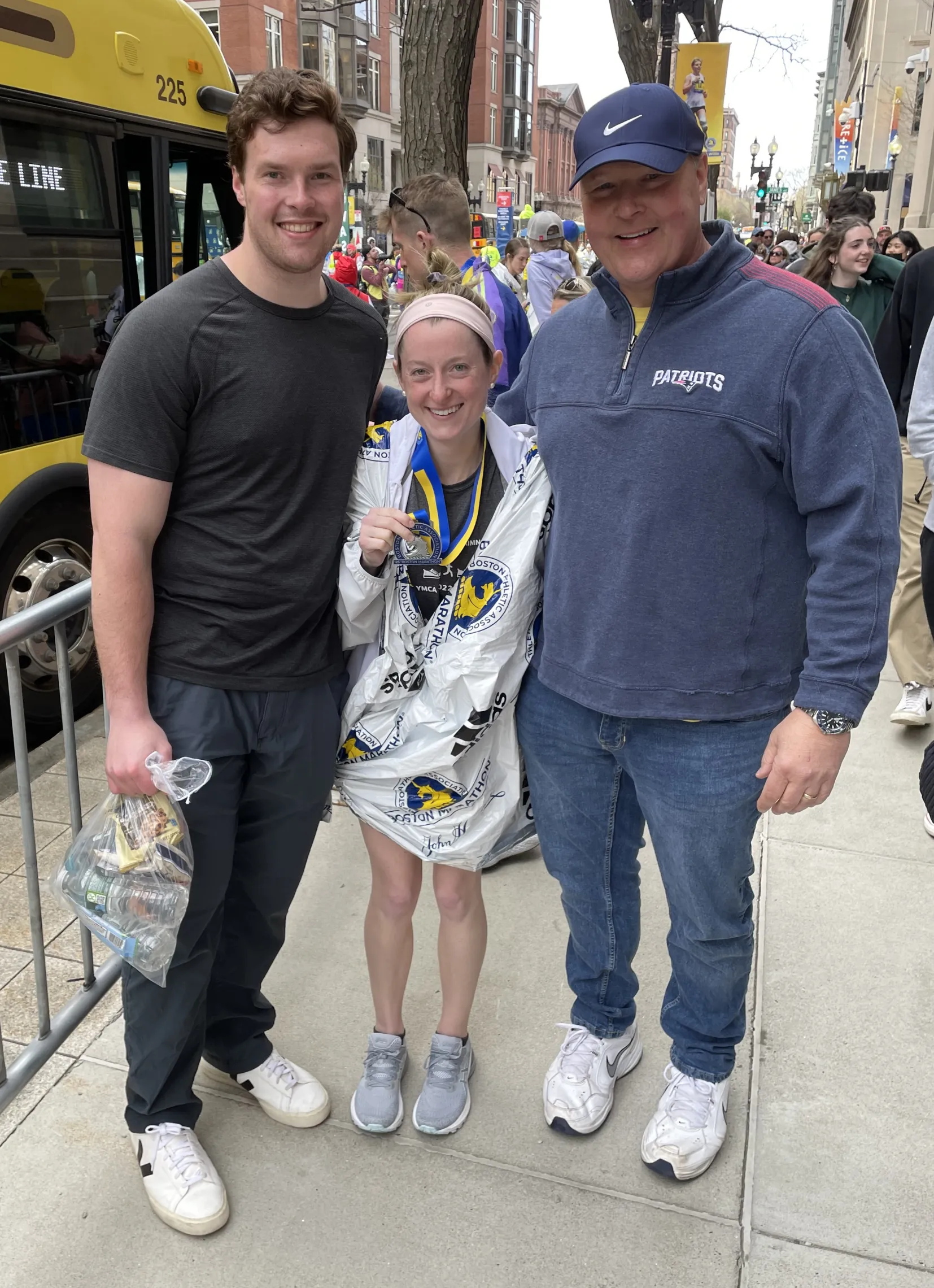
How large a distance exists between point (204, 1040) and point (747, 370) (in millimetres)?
1881

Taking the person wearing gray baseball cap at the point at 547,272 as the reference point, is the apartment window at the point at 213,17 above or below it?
above

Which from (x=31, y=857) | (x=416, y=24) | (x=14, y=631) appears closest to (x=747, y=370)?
(x=14, y=631)

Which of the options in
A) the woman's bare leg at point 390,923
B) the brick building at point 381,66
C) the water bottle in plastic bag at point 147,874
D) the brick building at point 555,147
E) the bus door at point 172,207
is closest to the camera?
the water bottle in plastic bag at point 147,874

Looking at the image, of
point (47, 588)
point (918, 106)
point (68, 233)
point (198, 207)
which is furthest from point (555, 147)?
point (47, 588)

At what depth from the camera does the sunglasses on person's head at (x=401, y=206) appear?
12.9ft

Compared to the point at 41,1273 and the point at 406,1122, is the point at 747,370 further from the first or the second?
the point at 41,1273

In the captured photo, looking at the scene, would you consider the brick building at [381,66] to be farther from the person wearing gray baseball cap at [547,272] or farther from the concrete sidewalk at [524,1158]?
the concrete sidewalk at [524,1158]

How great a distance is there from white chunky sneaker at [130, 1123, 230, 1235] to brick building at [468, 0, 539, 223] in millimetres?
71277

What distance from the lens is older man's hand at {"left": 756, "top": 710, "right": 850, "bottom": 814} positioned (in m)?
1.79

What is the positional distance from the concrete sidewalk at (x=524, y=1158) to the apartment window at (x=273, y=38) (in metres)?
48.0

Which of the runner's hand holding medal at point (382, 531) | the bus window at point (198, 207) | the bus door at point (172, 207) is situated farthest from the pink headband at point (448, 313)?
the bus window at point (198, 207)

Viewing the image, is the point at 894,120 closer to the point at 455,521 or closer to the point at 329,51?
the point at 329,51

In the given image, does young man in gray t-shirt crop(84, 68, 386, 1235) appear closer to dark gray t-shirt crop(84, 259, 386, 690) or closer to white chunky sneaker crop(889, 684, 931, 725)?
dark gray t-shirt crop(84, 259, 386, 690)

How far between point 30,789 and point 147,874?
1.50 feet
